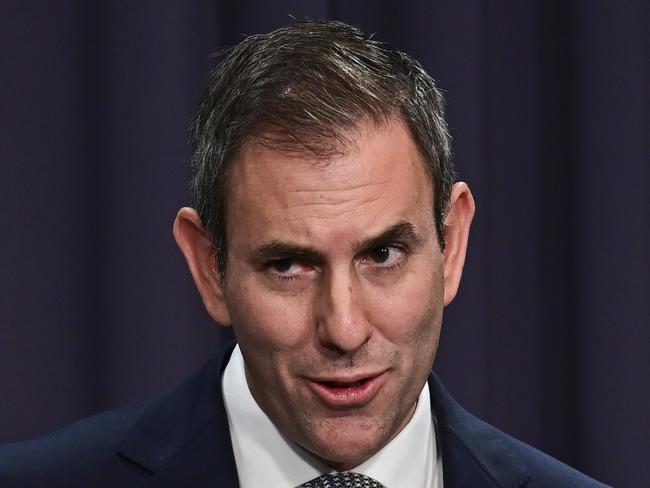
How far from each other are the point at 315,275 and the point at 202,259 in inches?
6.7

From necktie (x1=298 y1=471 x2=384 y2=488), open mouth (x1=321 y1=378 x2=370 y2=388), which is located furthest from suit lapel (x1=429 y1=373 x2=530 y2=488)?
open mouth (x1=321 y1=378 x2=370 y2=388)

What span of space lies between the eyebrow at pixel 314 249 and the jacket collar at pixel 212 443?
0.75ft

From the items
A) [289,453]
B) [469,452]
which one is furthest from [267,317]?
[469,452]

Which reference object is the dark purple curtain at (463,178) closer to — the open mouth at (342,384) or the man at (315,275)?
the man at (315,275)

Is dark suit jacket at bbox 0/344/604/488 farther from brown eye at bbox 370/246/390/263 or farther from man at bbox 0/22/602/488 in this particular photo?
brown eye at bbox 370/246/390/263

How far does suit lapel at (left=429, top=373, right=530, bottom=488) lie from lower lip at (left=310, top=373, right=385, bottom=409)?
0.67 ft

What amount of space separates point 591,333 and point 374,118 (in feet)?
2.55

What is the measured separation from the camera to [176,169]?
186cm

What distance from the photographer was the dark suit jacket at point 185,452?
4.71 ft

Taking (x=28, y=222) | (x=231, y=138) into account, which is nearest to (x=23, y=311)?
(x=28, y=222)

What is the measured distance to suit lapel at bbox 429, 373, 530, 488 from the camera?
57.5 inches

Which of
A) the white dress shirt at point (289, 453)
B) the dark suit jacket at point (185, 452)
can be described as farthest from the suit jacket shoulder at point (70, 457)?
the white dress shirt at point (289, 453)

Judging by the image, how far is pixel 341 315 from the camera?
126 centimetres

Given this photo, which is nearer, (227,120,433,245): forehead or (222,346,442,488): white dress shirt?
(227,120,433,245): forehead
